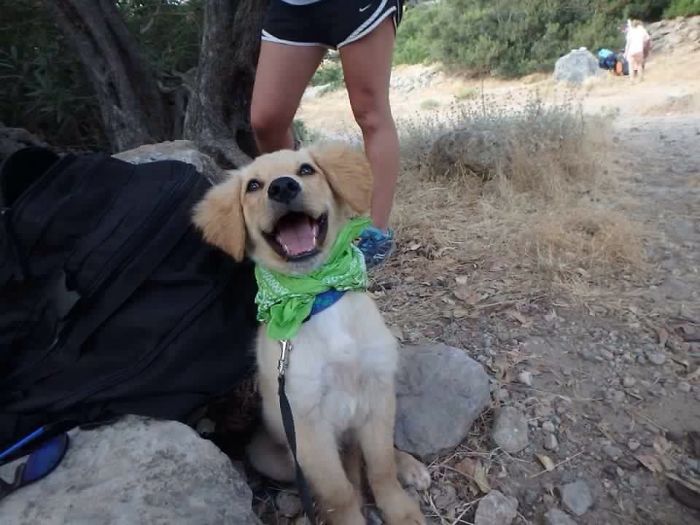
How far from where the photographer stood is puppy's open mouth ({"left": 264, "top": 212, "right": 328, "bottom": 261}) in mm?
1497

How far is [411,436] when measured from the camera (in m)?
1.69

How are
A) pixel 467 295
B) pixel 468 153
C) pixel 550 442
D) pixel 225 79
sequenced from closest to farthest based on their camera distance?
pixel 550 442 → pixel 467 295 → pixel 225 79 → pixel 468 153

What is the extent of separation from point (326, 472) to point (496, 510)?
465 mm

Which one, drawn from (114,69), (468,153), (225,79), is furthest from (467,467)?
(114,69)

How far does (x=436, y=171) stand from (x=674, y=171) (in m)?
1.69

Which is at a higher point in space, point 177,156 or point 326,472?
point 177,156

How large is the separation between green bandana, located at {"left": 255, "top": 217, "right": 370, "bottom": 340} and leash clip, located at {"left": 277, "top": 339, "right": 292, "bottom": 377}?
0.05ft

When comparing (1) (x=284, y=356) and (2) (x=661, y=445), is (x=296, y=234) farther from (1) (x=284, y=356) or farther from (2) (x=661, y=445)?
(2) (x=661, y=445)

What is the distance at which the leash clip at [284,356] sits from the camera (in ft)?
4.58

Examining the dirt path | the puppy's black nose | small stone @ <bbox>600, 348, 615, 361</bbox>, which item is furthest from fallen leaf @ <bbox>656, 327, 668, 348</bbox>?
the puppy's black nose

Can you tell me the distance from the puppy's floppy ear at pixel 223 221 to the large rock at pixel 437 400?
720 mm

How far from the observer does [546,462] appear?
1577 millimetres

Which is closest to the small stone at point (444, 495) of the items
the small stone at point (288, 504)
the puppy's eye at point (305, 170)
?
the small stone at point (288, 504)

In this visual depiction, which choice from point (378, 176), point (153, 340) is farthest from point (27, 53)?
point (153, 340)
